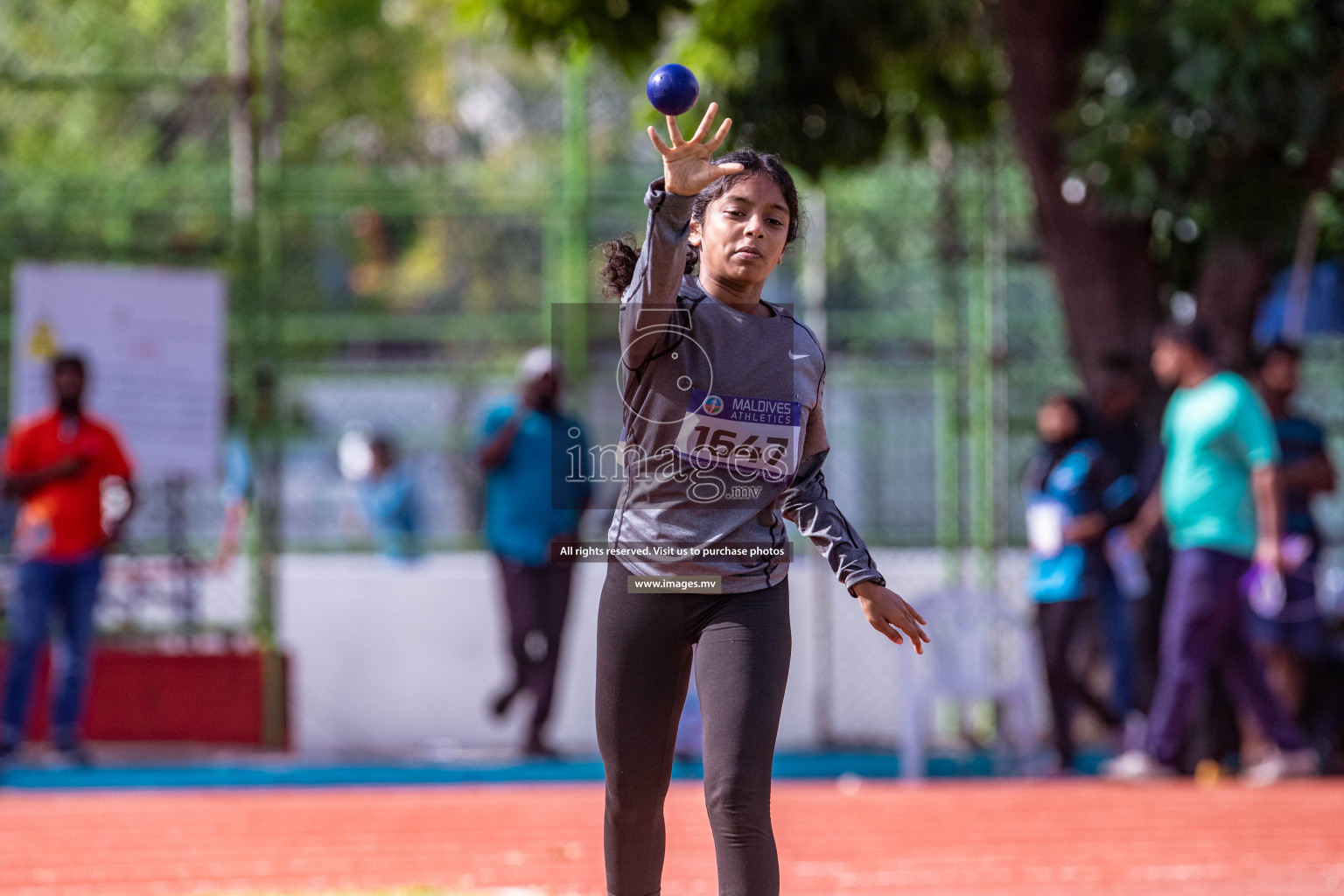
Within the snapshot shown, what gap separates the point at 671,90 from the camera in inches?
126

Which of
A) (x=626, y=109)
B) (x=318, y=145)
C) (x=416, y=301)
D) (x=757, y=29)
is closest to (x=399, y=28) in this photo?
(x=318, y=145)

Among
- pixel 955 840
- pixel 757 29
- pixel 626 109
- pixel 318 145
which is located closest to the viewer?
pixel 955 840

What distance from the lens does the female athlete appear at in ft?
11.5

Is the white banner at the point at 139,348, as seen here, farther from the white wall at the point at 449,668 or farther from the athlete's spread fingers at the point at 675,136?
the athlete's spread fingers at the point at 675,136

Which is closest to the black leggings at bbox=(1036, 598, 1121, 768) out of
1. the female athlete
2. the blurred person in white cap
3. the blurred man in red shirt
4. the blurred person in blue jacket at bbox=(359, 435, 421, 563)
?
the blurred person in white cap

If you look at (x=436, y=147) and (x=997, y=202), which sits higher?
(x=436, y=147)

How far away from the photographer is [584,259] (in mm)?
10117

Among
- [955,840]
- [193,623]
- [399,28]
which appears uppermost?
[399,28]

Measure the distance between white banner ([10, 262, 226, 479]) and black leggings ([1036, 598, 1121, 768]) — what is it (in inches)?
184

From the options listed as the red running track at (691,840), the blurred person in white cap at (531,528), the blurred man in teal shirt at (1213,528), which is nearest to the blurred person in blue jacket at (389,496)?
the blurred person in white cap at (531,528)

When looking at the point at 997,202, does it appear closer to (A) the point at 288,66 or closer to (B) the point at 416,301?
(B) the point at 416,301

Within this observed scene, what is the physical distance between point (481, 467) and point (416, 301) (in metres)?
6.67

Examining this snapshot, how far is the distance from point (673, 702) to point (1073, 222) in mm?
6462

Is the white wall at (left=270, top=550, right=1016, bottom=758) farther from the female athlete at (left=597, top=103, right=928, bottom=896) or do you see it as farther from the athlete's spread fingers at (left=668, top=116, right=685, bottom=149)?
the athlete's spread fingers at (left=668, top=116, right=685, bottom=149)
